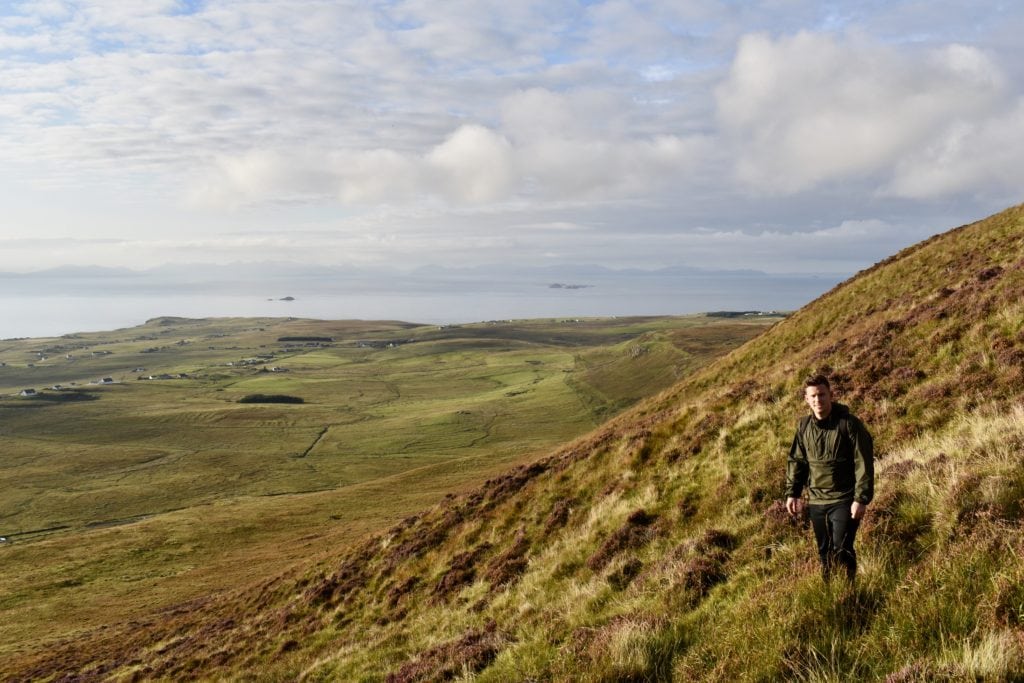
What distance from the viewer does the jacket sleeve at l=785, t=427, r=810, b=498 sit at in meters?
9.30

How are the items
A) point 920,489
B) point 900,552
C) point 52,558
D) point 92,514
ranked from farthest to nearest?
1. point 92,514
2. point 52,558
3. point 920,489
4. point 900,552

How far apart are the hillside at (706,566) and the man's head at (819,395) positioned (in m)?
2.23

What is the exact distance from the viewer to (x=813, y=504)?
905cm

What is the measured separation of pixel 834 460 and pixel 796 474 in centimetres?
75

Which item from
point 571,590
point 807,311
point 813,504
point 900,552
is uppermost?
point 807,311

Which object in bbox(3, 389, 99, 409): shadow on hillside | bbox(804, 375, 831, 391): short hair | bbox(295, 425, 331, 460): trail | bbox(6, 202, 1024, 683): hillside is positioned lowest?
bbox(295, 425, 331, 460): trail

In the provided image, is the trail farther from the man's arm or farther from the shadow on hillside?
Answer: the man's arm

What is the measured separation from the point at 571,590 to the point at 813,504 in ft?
22.0

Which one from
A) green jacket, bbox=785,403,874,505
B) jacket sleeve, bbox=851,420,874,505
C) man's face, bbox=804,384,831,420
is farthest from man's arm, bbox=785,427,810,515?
jacket sleeve, bbox=851,420,874,505

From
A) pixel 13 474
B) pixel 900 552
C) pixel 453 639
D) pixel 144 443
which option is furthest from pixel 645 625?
pixel 144 443

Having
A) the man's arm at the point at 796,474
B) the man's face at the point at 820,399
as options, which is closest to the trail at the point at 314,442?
the man's arm at the point at 796,474

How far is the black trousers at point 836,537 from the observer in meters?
8.37

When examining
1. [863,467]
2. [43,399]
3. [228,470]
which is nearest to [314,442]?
[228,470]

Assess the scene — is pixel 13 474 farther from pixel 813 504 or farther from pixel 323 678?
pixel 813 504
